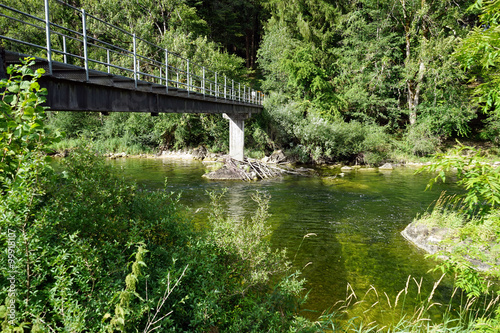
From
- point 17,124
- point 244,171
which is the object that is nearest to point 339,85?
→ point 244,171

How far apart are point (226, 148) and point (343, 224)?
20.6 meters

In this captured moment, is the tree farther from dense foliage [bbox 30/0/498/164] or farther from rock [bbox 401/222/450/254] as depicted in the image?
dense foliage [bbox 30/0/498/164]

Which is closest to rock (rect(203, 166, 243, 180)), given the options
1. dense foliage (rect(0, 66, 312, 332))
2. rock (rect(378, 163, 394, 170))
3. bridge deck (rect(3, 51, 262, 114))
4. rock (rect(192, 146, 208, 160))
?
bridge deck (rect(3, 51, 262, 114))

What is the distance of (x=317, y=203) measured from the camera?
14352 millimetres

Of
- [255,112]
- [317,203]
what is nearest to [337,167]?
[255,112]

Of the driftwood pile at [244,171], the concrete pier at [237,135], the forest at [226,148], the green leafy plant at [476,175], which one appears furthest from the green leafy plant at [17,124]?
the concrete pier at [237,135]

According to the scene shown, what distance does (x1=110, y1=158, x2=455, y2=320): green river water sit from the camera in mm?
7082

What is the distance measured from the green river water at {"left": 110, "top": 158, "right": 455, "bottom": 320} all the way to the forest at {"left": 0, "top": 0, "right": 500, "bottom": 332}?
793 millimetres

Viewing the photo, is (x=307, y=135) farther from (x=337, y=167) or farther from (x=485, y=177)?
(x=485, y=177)

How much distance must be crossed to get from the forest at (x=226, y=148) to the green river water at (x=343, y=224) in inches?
31.2

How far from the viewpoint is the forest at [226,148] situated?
2.82 meters

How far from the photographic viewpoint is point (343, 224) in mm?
11484

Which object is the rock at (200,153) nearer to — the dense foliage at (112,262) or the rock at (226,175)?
the rock at (226,175)

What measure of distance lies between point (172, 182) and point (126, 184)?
13.8 m
